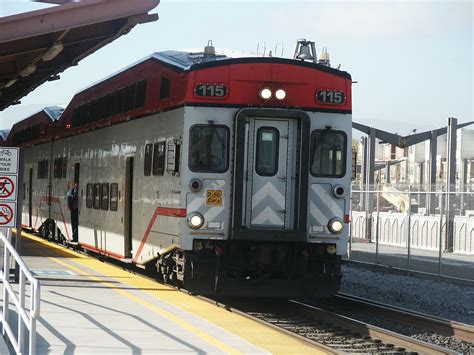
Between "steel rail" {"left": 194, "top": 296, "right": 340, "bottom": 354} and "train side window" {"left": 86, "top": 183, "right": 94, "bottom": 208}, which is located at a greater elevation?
"train side window" {"left": 86, "top": 183, "right": 94, "bottom": 208}

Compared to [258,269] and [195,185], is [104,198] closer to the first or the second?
[195,185]

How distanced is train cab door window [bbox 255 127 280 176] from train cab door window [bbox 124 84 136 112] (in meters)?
4.01

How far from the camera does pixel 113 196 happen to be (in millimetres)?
17984

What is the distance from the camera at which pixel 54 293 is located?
43.3 feet

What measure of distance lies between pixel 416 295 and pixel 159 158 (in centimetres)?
599

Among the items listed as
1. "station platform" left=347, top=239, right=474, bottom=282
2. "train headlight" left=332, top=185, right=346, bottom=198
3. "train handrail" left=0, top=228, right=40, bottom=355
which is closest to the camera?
"train handrail" left=0, top=228, right=40, bottom=355

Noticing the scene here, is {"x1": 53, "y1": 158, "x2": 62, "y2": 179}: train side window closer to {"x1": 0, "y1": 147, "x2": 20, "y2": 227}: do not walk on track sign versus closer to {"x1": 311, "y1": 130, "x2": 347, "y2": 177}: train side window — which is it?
{"x1": 0, "y1": 147, "x2": 20, "y2": 227}: do not walk on track sign

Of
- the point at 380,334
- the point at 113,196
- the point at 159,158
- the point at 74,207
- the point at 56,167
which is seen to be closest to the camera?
the point at 380,334

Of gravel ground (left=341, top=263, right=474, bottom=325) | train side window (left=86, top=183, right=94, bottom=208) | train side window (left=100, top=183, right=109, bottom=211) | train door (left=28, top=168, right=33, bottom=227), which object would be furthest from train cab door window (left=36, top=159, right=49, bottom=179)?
gravel ground (left=341, top=263, right=474, bottom=325)

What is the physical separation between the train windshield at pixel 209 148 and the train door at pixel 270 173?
A: 0.37 m

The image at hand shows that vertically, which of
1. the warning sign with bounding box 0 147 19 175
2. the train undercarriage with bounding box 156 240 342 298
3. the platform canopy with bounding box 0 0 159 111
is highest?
the platform canopy with bounding box 0 0 159 111

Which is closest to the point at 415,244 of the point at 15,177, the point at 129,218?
the point at 129,218

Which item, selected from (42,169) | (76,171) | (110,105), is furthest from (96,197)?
(42,169)

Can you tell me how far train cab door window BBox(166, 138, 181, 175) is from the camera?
13.4 metres
